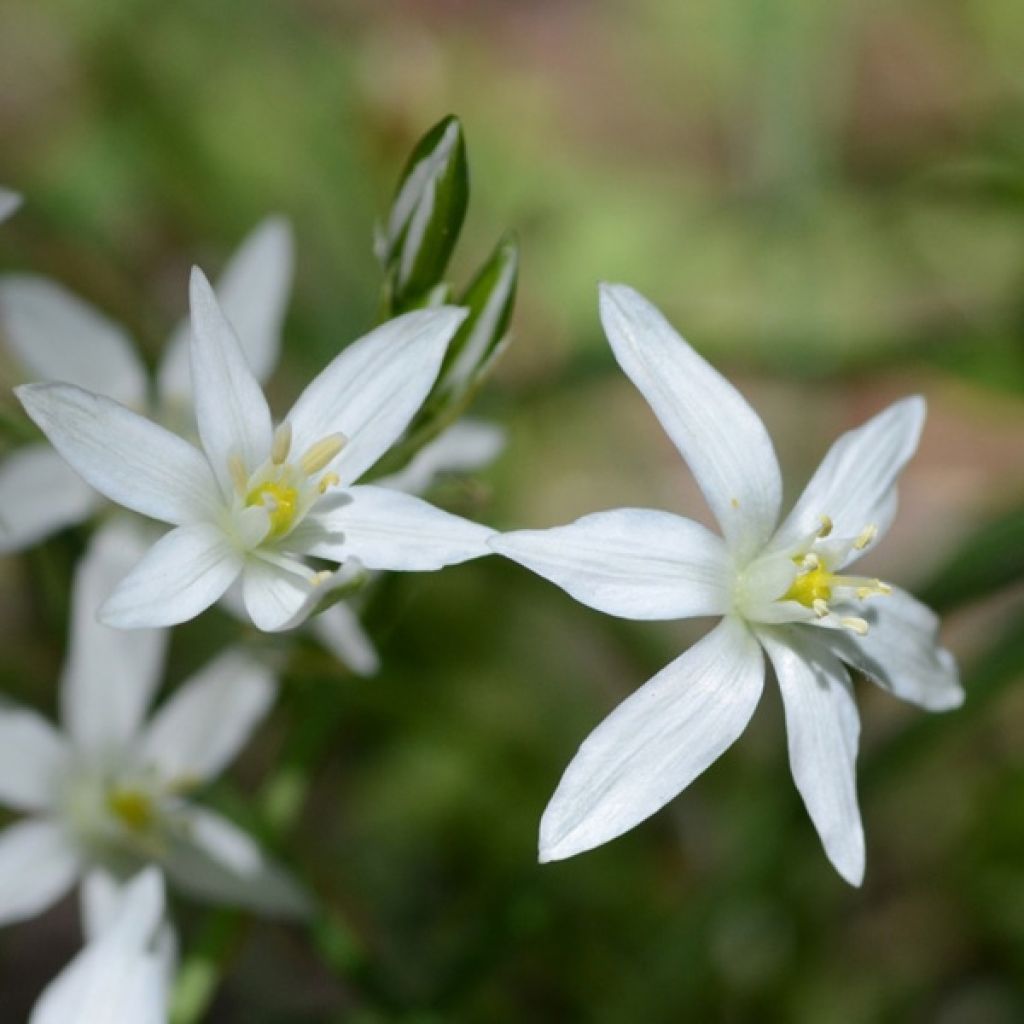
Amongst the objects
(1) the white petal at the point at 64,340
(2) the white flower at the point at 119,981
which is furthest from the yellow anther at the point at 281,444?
(1) the white petal at the point at 64,340

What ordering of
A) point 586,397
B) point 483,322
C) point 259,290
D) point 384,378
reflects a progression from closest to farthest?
1. point 384,378
2. point 483,322
3. point 259,290
4. point 586,397

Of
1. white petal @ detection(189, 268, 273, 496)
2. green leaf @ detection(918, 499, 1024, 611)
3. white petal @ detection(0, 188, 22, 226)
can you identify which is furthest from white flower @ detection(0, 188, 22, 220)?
green leaf @ detection(918, 499, 1024, 611)

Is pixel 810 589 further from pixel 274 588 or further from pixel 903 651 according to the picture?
pixel 274 588

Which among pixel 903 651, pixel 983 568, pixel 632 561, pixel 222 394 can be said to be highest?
pixel 222 394

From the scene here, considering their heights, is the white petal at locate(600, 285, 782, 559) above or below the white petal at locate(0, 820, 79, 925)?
above

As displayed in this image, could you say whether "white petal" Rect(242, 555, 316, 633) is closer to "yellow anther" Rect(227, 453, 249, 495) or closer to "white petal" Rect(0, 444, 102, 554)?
"yellow anther" Rect(227, 453, 249, 495)

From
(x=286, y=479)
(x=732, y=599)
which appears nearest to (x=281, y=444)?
(x=286, y=479)
